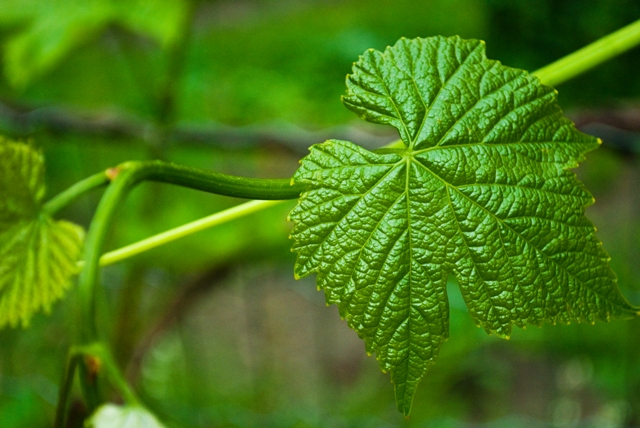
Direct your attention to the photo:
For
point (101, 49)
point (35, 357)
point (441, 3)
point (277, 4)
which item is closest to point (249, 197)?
point (35, 357)

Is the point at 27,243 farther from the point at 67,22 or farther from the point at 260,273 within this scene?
the point at 260,273

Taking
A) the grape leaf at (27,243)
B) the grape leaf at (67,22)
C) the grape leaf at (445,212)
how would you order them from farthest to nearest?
1. the grape leaf at (67,22)
2. the grape leaf at (27,243)
3. the grape leaf at (445,212)

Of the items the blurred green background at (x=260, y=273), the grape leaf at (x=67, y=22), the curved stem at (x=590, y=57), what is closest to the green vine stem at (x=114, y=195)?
the curved stem at (x=590, y=57)

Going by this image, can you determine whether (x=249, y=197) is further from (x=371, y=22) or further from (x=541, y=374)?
(x=371, y=22)

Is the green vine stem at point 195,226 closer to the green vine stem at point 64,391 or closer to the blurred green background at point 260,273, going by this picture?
the green vine stem at point 64,391

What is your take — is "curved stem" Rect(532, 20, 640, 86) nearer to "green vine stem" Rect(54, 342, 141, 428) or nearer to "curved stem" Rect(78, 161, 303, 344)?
"curved stem" Rect(78, 161, 303, 344)
